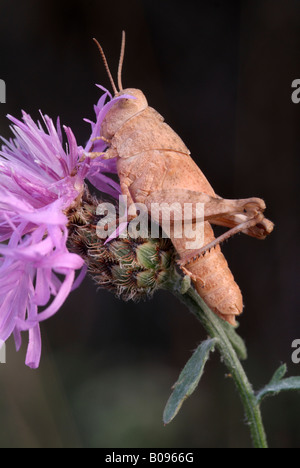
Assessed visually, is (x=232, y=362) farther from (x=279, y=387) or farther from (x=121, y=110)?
(x=121, y=110)

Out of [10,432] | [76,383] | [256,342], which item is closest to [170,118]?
[256,342]

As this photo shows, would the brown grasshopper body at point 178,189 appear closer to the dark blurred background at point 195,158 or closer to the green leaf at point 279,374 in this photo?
the green leaf at point 279,374

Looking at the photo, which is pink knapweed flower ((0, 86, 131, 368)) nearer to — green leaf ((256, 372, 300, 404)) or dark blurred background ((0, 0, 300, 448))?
green leaf ((256, 372, 300, 404))

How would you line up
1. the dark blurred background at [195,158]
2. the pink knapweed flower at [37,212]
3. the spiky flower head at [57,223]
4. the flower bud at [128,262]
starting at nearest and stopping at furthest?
the pink knapweed flower at [37,212] → the spiky flower head at [57,223] → the flower bud at [128,262] → the dark blurred background at [195,158]

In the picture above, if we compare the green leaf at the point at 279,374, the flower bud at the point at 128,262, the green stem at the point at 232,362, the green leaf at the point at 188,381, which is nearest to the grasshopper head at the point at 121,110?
the flower bud at the point at 128,262

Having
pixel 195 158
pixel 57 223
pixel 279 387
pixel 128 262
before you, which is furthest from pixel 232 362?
pixel 195 158

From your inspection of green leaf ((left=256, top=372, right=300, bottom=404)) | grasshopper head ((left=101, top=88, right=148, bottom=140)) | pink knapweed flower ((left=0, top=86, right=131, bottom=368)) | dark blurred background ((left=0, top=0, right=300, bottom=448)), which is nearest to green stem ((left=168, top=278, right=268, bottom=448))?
green leaf ((left=256, top=372, right=300, bottom=404))
